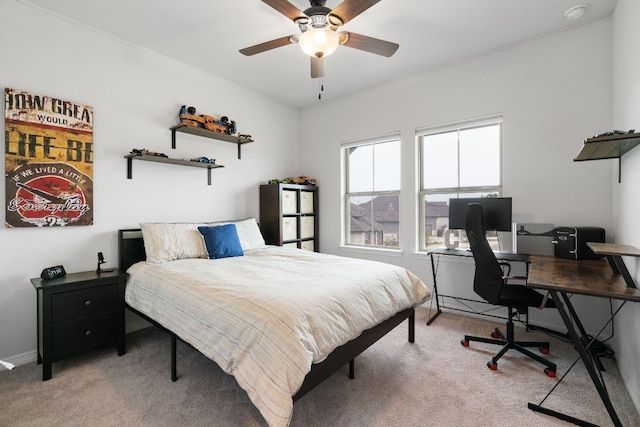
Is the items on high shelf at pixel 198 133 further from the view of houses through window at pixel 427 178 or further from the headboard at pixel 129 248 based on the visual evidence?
the view of houses through window at pixel 427 178

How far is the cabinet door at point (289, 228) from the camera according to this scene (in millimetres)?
4070

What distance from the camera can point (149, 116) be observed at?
3119 mm

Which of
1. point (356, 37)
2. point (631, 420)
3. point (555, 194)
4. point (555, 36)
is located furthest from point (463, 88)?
point (631, 420)

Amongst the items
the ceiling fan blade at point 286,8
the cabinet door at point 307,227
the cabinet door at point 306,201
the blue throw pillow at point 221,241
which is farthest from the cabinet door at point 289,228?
the ceiling fan blade at point 286,8

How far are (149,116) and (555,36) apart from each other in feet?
13.4

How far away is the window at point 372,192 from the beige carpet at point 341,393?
1839 mm

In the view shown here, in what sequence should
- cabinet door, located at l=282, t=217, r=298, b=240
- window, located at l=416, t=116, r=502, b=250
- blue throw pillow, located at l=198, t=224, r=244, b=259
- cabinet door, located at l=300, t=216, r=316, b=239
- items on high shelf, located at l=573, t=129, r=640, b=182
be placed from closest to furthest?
items on high shelf, located at l=573, t=129, r=640, b=182 < blue throw pillow, located at l=198, t=224, r=244, b=259 < window, located at l=416, t=116, r=502, b=250 < cabinet door, located at l=282, t=217, r=298, b=240 < cabinet door, located at l=300, t=216, r=316, b=239

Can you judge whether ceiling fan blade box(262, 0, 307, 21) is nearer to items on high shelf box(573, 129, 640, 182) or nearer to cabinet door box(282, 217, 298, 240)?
items on high shelf box(573, 129, 640, 182)

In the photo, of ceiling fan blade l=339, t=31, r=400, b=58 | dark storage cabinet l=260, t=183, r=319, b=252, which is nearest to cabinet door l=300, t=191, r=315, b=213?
dark storage cabinet l=260, t=183, r=319, b=252

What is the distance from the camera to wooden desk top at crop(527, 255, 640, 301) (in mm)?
1481

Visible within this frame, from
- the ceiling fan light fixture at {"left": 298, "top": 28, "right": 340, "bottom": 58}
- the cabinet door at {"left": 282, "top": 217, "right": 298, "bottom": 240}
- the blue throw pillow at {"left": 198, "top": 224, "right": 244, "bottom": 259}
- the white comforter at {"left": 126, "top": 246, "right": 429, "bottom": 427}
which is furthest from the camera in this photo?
the cabinet door at {"left": 282, "top": 217, "right": 298, "bottom": 240}

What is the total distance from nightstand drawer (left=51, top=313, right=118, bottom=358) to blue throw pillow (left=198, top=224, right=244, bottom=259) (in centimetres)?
96

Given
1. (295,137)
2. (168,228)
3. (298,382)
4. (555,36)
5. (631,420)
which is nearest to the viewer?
(298,382)

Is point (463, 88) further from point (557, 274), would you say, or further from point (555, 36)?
point (557, 274)
